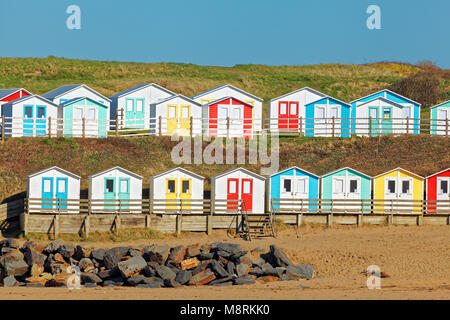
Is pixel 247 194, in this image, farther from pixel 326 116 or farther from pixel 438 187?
pixel 326 116

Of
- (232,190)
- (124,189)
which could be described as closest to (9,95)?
(124,189)

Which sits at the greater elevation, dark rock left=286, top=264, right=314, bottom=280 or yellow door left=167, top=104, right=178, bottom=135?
yellow door left=167, top=104, right=178, bottom=135

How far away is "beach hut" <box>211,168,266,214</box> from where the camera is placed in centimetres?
4612

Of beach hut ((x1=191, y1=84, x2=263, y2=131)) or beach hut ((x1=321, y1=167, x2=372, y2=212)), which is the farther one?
beach hut ((x1=191, y1=84, x2=263, y2=131))

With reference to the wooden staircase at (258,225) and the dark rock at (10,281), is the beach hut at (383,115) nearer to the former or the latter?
the wooden staircase at (258,225)

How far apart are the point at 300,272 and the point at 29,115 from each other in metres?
24.5

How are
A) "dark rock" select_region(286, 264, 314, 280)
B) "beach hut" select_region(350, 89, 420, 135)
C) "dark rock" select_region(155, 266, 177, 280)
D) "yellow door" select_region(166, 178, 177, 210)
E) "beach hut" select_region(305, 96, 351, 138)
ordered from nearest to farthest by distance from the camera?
"dark rock" select_region(155, 266, 177, 280)
"dark rock" select_region(286, 264, 314, 280)
"yellow door" select_region(166, 178, 177, 210)
"beach hut" select_region(305, 96, 351, 138)
"beach hut" select_region(350, 89, 420, 135)

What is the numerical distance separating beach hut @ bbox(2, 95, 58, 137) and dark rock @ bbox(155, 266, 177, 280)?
20626 millimetres

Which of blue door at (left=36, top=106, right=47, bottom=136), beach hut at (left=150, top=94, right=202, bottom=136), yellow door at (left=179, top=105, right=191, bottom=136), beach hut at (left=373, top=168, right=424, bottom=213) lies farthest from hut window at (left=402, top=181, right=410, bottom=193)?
blue door at (left=36, top=106, right=47, bottom=136)

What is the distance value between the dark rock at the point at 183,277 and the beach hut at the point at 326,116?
23724 mm

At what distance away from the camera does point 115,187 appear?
150 ft

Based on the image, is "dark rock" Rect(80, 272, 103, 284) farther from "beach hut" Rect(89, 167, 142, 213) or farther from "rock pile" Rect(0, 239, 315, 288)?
"beach hut" Rect(89, 167, 142, 213)

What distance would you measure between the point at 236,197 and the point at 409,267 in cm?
1054

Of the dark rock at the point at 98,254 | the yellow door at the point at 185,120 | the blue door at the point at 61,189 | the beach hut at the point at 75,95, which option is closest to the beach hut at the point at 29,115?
the beach hut at the point at 75,95
